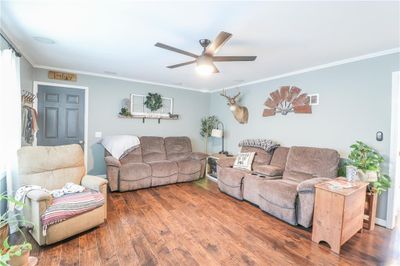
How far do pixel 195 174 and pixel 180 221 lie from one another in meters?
2.01

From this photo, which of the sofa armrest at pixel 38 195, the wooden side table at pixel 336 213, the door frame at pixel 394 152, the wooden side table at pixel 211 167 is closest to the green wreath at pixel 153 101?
the wooden side table at pixel 211 167

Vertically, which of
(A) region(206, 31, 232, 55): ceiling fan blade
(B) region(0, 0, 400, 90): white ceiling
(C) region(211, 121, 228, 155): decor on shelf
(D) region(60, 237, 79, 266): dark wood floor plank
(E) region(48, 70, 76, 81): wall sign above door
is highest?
(B) region(0, 0, 400, 90): white ceiling

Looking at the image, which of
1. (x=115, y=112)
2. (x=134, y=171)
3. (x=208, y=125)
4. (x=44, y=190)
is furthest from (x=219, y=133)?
(x=44, y=190)

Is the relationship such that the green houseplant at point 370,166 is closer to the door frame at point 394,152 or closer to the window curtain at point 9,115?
the door frame at point 394,152

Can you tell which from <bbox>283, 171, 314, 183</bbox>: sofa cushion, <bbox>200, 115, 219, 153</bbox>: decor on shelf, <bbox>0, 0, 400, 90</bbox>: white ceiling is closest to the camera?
<bbox>0, 0, 400, 90</bbox>: white ceiling

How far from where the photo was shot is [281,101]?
4.12m

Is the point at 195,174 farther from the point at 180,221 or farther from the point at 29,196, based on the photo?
the point at 29,196

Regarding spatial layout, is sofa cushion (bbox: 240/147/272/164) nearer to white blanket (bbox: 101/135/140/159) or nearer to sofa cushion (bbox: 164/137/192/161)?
sofa cushion (bbox: 164/137/192/161)

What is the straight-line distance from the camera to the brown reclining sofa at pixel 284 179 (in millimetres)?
2727

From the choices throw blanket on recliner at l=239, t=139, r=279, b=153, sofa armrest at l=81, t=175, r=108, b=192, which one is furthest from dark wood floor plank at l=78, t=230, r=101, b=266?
throw blanket on recliner at l=239, t=139, r=279, b=153

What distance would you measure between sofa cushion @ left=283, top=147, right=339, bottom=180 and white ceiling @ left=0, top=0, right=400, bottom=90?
4.79ft

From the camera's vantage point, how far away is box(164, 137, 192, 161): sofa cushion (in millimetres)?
4996

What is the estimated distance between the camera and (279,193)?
292 centimetres

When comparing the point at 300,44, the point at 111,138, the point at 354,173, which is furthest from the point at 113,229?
the point at 300,44
